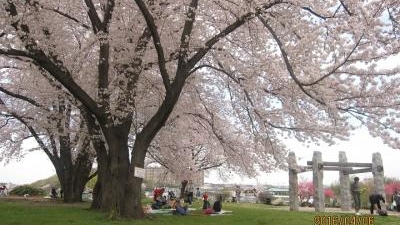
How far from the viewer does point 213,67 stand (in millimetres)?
15336

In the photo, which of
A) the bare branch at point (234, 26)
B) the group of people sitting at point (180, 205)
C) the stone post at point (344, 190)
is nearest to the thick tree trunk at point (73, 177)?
the group of people sitting at point (180, 205)

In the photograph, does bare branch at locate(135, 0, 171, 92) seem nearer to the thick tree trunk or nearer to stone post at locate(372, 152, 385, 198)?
stone post at locate(372, 152, 385, 198)

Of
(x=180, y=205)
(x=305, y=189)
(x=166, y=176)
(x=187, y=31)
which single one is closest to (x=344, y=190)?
(x=180, y=205)

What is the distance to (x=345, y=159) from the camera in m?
24.7

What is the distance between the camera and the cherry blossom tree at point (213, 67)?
11.0m

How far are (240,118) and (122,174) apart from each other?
16.7ft

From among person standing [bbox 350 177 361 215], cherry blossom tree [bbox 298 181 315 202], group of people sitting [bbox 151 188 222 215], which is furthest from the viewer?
cherry blossom tree [bbox 298 181 315 202]

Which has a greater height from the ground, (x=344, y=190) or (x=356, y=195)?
(x=344, y=190)

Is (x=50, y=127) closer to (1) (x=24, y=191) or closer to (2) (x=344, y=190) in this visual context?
(2) (x=344, y=190)

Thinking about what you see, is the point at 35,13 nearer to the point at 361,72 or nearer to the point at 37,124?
the point at 361,72

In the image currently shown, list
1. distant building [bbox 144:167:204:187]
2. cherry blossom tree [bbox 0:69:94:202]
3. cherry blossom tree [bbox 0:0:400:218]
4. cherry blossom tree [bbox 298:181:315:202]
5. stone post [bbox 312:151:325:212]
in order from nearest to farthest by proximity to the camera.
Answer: cherry blossom tree [bbox 0:0:400:218], cherry blossom tree [bbox 0:69:94:202], stone post [bbox 312:151:325:212], distant building [bbox 144:167:204:187], cherry blossom tree [bbox 298:181:315:202]

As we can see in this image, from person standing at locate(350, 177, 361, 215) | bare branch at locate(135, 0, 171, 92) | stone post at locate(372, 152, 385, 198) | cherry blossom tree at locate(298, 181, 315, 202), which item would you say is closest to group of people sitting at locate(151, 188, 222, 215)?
person standing at locate(350, 177, 361, 215)

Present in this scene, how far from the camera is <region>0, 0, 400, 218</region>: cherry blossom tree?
11.0 meters

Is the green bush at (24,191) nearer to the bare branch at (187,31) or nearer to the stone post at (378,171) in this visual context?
the stone post at (378,171)
